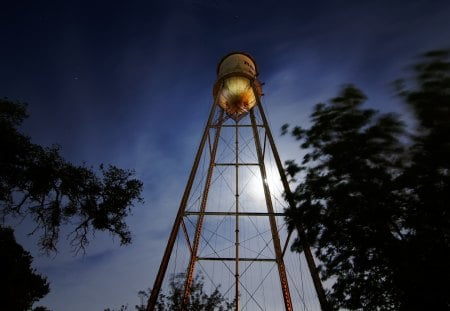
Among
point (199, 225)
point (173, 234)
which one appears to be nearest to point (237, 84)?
point (199, 225)

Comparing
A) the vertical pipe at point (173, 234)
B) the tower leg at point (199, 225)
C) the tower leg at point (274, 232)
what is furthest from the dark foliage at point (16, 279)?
the tower leg at point (274, 232)

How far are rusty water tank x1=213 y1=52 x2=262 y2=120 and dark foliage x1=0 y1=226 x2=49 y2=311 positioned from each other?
36.9ft

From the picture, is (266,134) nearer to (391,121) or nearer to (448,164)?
(391,121)

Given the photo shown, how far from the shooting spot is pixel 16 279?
16.5 m

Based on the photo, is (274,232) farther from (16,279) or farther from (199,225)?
(16,279)

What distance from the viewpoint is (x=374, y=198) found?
4.91 meters

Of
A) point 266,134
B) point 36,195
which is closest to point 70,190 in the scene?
point 36,195

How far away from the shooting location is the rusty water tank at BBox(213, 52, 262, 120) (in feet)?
39.7

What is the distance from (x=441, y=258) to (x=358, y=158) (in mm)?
2045

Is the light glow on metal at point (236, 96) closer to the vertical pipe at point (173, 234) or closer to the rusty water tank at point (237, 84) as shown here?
the rusty water tank at point (237, 84)

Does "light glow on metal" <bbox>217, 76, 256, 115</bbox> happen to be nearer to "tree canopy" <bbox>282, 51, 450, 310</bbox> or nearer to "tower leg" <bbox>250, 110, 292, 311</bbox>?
"tower leg" <bbox>250, 110, 292, 311</bbox>

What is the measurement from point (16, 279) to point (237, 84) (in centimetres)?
1769

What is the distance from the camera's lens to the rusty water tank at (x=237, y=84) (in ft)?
39.7

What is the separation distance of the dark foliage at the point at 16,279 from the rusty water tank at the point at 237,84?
36.9 ft
